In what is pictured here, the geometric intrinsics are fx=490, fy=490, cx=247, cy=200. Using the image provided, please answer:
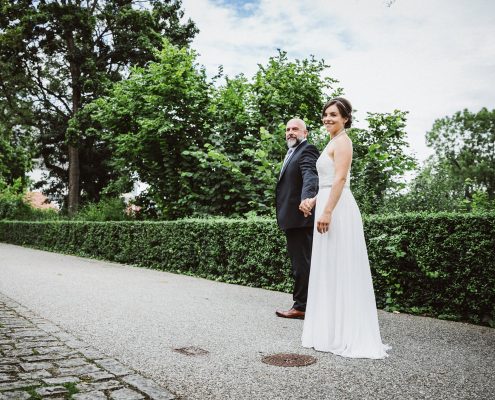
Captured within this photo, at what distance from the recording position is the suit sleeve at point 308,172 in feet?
18.4

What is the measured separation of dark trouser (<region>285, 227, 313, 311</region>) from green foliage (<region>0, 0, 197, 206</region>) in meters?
20.4

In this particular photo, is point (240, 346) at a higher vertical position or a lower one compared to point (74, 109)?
lower

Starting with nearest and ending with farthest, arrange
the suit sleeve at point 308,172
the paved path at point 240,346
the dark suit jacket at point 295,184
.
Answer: the paved path at point 240,346, the suit sleeve at point 308,172, the dark suit jacket at point 295,184

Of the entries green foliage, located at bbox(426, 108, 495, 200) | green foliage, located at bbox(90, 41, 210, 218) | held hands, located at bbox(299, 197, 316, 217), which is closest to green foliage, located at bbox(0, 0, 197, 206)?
green foliage, located at bbox(90, 41, 210, 218)

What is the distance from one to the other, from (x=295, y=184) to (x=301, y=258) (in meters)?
0.90

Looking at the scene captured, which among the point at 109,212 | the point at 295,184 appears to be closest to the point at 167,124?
the point at 109,212

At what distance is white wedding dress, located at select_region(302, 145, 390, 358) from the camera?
4308 mm

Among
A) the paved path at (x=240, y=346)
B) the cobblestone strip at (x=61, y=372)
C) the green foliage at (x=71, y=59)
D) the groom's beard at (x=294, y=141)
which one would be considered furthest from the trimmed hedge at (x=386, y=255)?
the green foliage at (x=71, y=59)

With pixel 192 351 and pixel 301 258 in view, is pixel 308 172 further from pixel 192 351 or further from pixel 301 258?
pixel 192 351

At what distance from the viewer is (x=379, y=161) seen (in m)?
10.5

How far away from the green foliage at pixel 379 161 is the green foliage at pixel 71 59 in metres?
15.7

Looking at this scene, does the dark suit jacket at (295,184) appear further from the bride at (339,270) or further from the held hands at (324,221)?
the held hands at (324,221)

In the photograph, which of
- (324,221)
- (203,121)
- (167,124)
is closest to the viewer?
(324,221)

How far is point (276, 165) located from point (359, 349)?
7.09m
